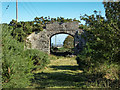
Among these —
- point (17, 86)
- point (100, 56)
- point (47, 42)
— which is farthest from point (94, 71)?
point (47, 42)

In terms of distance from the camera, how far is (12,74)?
11.4ft

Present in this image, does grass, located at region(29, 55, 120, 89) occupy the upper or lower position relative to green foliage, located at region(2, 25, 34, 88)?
lower

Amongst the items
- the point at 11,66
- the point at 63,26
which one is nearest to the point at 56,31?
the point at 63,26

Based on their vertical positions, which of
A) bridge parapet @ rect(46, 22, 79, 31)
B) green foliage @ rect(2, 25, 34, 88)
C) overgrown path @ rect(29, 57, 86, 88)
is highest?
bridge parapet @ rect(46, 22, 79, 31)

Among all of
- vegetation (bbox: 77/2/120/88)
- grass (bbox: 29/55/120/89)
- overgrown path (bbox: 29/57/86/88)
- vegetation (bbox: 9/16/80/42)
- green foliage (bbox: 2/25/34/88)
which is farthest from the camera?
vegetation (bbox: 9/16/80/42)

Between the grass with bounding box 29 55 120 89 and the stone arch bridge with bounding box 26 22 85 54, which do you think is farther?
the stone arch bridge with bounding box 26 22 85 54

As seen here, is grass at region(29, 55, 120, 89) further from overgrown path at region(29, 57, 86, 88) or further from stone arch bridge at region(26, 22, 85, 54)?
stone arch bridge at region(26, 22, 85, 54)

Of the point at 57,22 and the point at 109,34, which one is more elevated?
the point at 57,22

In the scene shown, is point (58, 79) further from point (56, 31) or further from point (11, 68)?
point (56, 31)

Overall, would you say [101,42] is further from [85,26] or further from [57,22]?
[57,22]

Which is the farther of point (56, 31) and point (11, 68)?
point (56, 31)

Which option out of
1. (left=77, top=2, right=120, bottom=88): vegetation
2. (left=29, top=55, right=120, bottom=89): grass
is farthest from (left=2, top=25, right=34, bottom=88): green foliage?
(left=77, top=2, right=120, bottom=88): vegetation

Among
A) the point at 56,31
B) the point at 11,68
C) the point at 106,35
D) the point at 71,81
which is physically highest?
the point at 56,31

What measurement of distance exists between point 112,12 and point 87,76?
311cm
